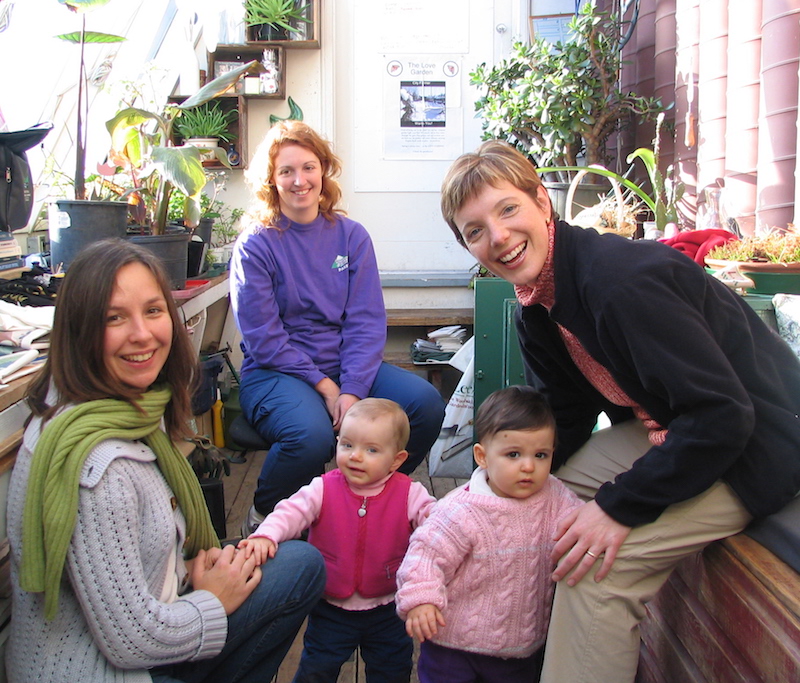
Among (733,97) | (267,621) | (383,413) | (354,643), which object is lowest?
(354,643)

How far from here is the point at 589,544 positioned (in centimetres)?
127

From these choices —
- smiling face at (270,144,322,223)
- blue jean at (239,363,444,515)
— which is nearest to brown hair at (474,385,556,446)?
blue jean at (239,363,444,515)

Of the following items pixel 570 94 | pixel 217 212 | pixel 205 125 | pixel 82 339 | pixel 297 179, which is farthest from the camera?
pixel 205 125

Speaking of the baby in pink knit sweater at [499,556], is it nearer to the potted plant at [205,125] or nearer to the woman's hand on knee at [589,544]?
the woman's hand on knee at [589,544]

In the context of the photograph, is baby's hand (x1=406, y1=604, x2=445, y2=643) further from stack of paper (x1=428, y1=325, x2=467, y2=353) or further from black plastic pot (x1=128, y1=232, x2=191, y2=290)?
stack of paper (x1=428, y1=325, x2=467, y2=353)

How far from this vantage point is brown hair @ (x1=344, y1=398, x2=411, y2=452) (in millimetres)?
1510

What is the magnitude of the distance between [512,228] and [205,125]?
8.94 feet

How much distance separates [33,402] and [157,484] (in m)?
0.23

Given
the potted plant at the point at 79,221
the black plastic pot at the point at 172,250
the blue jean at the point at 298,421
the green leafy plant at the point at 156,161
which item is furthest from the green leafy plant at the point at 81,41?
the blue jean at the point at 298,421

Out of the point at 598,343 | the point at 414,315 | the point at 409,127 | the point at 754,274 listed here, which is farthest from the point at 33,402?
the point at 409,127

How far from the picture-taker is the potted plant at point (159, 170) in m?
2.17

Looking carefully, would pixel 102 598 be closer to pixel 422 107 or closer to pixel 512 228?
pixel 512 228

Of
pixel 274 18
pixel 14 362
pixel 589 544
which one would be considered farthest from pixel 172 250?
pixel 274 18

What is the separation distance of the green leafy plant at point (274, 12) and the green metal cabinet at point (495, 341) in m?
1.84
